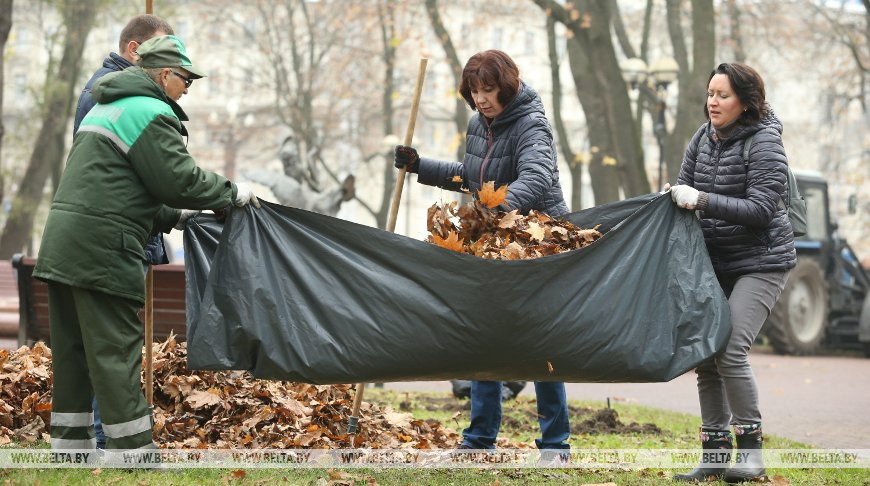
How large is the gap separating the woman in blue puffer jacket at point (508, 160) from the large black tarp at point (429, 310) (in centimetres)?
58

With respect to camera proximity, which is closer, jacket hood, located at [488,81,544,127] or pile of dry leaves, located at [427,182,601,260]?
pile of dry leaves, located at [427,182,601,260]

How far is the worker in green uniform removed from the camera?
4.90m

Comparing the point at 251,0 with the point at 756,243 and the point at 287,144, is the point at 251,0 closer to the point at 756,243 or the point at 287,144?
the point at 287,144

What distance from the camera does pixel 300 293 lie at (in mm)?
4977

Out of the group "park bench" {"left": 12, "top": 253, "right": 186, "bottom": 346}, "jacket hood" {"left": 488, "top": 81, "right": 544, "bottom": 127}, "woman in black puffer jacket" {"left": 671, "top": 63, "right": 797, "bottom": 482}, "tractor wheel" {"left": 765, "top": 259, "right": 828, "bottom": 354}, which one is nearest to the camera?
"woman in black puffer jacket" {"left": 671, "top": 63, "right": 797, "bottom": 482}

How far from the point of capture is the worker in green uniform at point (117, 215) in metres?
4.90

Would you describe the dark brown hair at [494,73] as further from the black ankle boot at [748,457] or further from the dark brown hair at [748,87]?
the black ankle boot at [748,457]

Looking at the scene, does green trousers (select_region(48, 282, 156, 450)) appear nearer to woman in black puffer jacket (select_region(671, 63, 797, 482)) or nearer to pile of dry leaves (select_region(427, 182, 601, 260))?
pile of dry leaves (select_region(427, 182, 601, 260))

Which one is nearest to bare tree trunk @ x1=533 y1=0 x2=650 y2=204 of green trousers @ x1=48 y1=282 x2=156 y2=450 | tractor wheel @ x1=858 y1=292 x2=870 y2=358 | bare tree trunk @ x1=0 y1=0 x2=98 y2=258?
tractor wheel @ x1=858 y1=292 x2=870 y2=358

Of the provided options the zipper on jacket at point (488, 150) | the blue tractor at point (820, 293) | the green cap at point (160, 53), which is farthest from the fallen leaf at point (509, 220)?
the blue tractor at point (820, 293)

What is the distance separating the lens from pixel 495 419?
5.93 metres

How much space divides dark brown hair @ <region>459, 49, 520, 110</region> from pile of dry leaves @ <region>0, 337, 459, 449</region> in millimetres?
2083

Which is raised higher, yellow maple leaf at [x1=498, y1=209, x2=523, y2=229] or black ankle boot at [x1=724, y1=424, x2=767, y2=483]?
yellow maple leaf at [x1=498, y1=209, x2=523, y2=229]

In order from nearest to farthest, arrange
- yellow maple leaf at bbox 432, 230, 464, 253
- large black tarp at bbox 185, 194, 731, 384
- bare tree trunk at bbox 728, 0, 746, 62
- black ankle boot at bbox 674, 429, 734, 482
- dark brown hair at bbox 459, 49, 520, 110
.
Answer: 1. large black tarp at bbox 185, 194, 731, 384
2. yellow maple leaf at bbox 432, 230, 464, 253
3. black ankle boot at bbox 674, 429, 734, 482
4. dark brown hair at bbox 459, 49, 520, 110
5. bare tree trunk at bbox 728, 0, 746, 62
